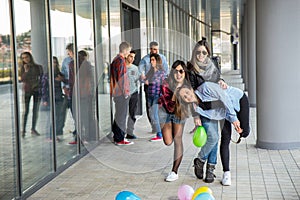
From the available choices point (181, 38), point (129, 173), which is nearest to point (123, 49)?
point (129, 173)

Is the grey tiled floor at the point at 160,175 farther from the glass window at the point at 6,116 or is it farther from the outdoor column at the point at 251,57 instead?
the outdoor column at the point at 251,57

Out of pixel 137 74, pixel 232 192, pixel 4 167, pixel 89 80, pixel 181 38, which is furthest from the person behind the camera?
pixel 181 38

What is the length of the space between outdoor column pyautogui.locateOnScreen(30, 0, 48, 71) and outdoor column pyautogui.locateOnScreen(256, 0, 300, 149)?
322 cm

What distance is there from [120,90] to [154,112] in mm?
1029

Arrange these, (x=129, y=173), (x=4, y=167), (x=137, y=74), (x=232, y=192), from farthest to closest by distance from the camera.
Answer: (x=137, y=74)
(x=129, y=173)
(x=232, y=192)
(x=4, y=167)

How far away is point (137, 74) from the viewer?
8477mm

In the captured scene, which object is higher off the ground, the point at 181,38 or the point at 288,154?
the point at 181,38

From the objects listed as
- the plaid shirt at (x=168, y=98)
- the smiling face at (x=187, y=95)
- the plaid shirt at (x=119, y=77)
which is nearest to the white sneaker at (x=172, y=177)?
the plaid shirt at (x=168, y=98)

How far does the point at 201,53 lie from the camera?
5.63m

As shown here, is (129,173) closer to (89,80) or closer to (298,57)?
(89,80)

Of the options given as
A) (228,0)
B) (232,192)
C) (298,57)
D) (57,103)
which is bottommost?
(232,192)

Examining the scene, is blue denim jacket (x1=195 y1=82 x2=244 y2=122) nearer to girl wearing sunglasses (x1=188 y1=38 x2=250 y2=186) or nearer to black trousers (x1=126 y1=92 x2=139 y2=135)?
girl wearing sunglasses (x1=188 y1=38 x2=250 y2=186)

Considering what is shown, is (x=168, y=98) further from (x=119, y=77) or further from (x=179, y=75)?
(x=119, y=77)

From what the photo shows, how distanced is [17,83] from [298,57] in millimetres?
4142
